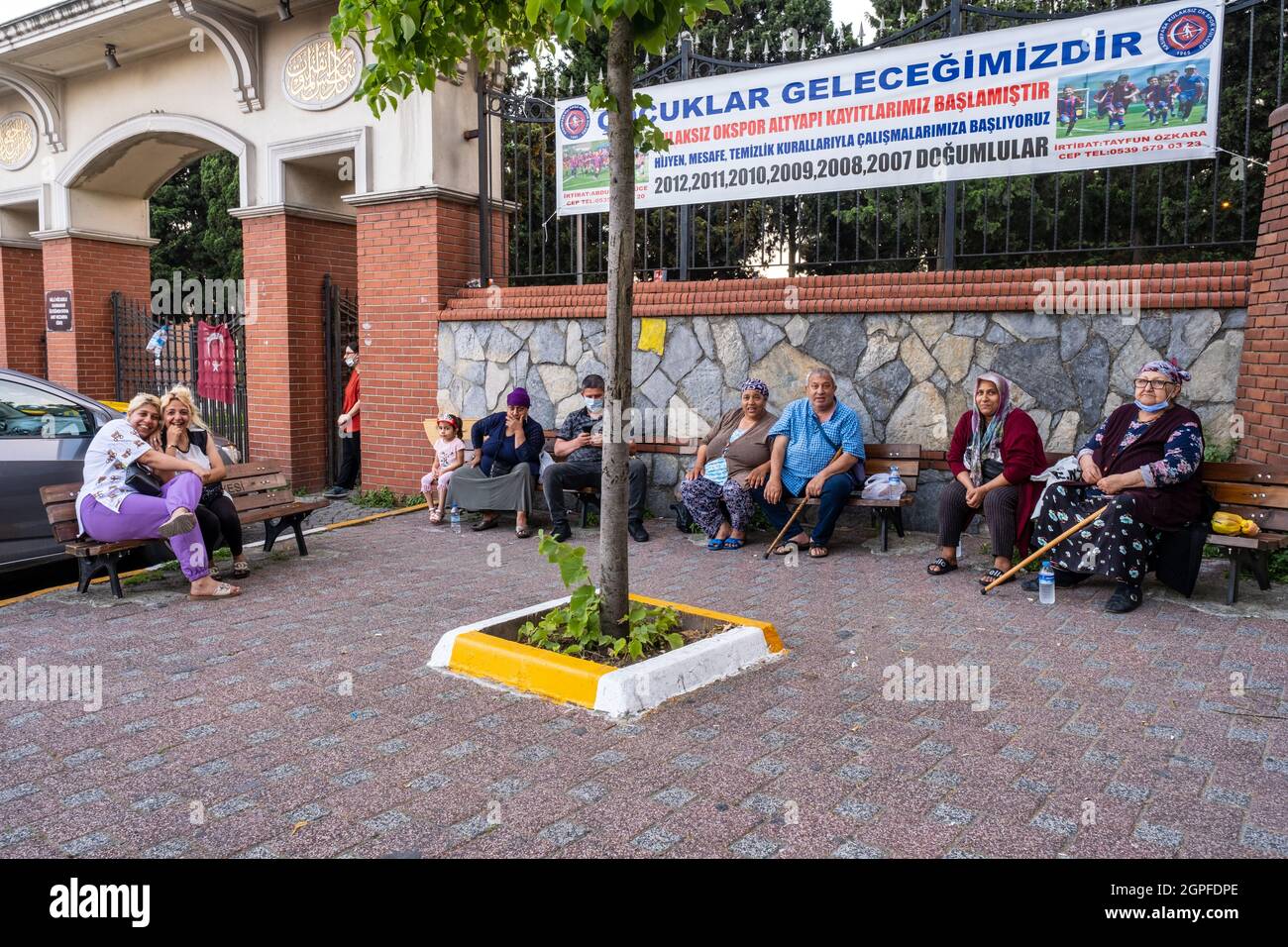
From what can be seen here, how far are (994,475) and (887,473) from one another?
1034 millimetres

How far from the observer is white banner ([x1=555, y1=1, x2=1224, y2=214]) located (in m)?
7.02

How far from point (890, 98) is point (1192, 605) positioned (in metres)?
4.52

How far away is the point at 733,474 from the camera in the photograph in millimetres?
7863

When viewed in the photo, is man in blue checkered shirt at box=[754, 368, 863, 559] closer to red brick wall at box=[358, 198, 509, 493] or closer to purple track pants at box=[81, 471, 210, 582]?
purple track pants at box=[81, 471, 210, 582]

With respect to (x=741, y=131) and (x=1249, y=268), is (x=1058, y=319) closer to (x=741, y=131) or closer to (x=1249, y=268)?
(x=1249, y=268)

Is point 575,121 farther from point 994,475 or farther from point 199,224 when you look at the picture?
point 199,224

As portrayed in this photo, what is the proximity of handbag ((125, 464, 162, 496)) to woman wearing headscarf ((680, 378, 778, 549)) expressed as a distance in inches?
150

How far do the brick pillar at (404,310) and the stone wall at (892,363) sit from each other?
1.40ft

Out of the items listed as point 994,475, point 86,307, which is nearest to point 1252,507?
point 994,475

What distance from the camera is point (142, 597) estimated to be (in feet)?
20.8

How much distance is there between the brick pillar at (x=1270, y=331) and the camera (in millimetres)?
6270

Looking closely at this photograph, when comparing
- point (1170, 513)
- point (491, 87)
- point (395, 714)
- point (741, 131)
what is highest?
point (491, 87)

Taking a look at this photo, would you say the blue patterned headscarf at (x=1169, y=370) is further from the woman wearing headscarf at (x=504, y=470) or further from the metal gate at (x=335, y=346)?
the metal gate at (x=335, y=346)

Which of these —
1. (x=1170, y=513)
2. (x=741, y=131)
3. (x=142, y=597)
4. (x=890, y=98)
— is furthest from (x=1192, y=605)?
(x=142, y=597)
